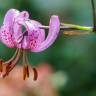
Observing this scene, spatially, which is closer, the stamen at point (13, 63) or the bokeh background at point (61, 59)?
the stamen at point (13, 63)

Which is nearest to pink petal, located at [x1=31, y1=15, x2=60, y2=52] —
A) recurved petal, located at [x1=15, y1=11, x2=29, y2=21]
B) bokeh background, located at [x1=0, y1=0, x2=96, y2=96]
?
recurved petal, located at [x1=15, y1=11, x2=29, y2=21]

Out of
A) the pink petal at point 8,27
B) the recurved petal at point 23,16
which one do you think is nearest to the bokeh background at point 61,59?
the pink petal at point 8,27

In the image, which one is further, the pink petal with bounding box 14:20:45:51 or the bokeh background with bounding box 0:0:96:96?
the bokeh background with bounding box 0:0:96:96

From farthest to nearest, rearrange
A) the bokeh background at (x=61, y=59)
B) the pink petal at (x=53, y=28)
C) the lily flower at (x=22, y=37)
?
the bokeh background at (x=61, y=59) → the lily flower at (x=22, y=37) → the pink petal at (x=53, y=28)

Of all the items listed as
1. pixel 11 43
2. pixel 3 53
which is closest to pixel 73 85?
pixel 3 53

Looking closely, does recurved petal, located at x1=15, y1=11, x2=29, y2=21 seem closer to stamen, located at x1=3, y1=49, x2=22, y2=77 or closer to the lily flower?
the lily flower

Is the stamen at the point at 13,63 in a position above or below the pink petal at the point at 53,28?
below

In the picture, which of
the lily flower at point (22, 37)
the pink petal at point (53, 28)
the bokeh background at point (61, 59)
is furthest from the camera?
the bokeh background at point (61, 59)

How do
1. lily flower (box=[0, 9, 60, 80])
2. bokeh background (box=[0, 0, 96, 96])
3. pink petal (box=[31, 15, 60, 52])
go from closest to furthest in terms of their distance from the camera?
1. pink petal (box=[31, 15, 60, 52])
2. lily flower (box=[0, 9, 60, 80])
3. bokeh background (box=[0, 0, 96, 96])

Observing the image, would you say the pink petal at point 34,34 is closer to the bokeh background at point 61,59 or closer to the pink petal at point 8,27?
the pink petal at point 8,27
